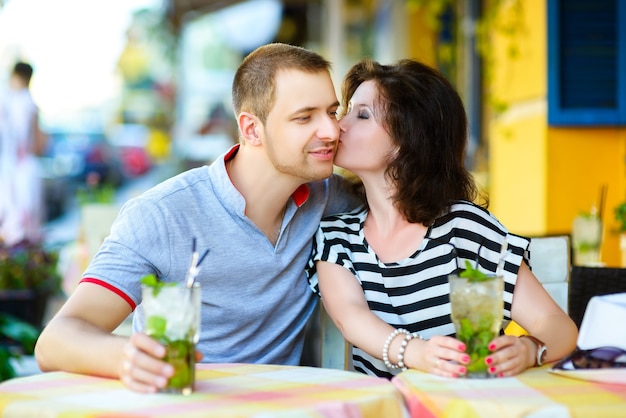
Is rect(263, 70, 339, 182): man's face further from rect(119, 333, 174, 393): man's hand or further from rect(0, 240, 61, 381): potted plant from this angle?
rect(0, 240, 61, 381): potted plant

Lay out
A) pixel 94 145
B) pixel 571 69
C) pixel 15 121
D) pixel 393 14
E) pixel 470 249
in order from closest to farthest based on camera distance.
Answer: pixel 470 249
pixel 571 69
pixel 15 121
pixel 393 14
pixel 94 145

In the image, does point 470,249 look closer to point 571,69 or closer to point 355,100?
point 355,100

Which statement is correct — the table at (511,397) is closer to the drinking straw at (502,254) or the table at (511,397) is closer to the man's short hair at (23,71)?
the drinking straw at (502,254)

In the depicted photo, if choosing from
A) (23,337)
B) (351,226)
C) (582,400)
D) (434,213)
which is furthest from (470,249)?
(23,337)

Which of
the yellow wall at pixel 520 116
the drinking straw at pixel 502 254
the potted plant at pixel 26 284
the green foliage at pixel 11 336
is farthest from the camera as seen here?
the potted plant at pixel 26 284

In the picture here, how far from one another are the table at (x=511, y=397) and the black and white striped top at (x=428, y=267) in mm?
515

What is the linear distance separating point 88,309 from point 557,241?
1.25 meters

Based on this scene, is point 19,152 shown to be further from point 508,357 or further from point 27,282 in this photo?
point 508,357

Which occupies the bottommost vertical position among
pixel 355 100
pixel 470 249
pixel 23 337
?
pixel 23 337

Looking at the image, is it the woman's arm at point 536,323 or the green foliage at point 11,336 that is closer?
the woman's arm at point 536,323

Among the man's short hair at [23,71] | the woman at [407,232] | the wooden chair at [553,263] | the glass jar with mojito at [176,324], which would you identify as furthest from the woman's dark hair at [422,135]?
the man's short hair at [23,71]

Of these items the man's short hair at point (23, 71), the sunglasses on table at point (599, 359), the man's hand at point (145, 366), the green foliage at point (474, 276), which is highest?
the man's short hair at point (23, 71)

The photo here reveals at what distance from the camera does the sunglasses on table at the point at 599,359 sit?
67.3 inches

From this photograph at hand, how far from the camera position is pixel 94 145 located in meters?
19.4
